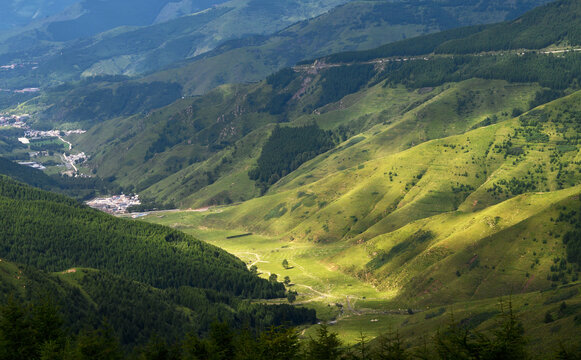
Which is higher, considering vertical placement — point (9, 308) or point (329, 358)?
point (9, 308)

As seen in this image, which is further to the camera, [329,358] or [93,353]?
[93,353]

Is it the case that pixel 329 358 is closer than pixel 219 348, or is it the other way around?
pixel 329 358

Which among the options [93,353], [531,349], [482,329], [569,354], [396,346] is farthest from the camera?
[482,329]

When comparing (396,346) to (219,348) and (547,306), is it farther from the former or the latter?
(547,306)

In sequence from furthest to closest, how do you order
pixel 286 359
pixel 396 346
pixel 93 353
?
1. pixel 93 353
2. pixel 286 359
3. pixel 396 346

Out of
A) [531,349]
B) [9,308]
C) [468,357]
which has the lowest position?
[531,349]

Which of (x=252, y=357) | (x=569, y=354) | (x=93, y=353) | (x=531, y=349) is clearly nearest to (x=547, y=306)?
(x=531, y=349)

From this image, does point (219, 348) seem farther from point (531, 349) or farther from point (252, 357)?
point (531, 349)

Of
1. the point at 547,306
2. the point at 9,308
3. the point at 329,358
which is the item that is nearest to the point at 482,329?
the point at 547,306

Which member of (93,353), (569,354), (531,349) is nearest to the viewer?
(569,354)
